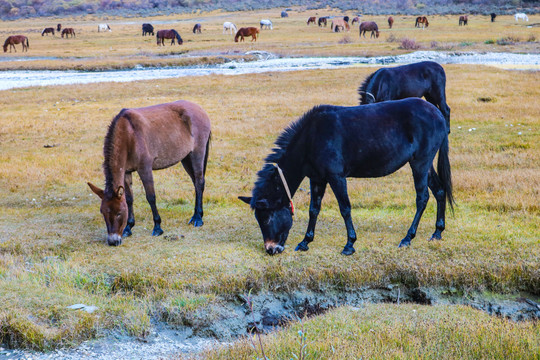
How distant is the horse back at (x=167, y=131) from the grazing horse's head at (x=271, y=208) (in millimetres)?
1958

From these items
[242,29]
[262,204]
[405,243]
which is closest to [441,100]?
[405,243]

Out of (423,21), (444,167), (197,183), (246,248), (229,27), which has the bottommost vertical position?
(246,248)

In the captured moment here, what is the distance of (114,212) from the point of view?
734cm

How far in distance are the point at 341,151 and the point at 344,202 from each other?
71 cm

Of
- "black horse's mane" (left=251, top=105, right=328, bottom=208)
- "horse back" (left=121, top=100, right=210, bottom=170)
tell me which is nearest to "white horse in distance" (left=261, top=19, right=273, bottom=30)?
"horse back" (left=121, top=100, right=210, bottom=170)

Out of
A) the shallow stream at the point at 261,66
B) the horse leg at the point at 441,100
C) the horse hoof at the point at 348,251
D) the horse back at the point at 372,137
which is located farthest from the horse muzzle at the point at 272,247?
the shallow stream at the point at 261,66

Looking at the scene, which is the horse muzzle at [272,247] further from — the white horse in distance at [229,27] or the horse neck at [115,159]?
the white horse in distance at [229,27]

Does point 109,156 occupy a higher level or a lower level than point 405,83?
lower

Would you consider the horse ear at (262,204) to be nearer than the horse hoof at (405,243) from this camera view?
Yes

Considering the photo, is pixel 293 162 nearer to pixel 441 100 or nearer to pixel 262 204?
pixel 262 204

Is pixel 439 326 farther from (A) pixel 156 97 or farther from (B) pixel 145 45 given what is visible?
(B) pixel 145 45

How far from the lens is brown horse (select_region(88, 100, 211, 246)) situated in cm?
736

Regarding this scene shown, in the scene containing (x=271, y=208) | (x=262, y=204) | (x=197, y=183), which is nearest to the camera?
(x=262, y=204)

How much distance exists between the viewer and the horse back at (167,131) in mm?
7895
